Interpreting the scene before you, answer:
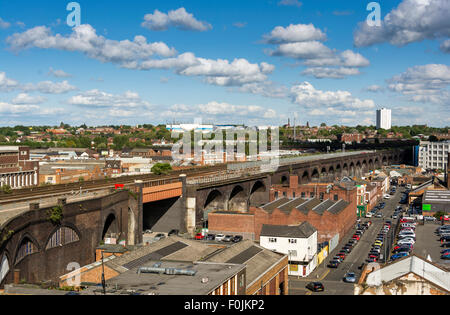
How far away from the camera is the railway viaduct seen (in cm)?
3259

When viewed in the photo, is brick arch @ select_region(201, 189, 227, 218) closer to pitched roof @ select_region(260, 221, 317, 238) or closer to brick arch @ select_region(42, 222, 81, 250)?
pitched roof @ select_region(260, 221, 317, 238)

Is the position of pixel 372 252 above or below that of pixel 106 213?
below

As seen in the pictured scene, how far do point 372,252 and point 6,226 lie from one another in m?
33.9

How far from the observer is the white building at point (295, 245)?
43125 mm

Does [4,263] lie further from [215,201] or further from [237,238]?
[215,201]

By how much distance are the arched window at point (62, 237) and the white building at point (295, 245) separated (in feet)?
53.8

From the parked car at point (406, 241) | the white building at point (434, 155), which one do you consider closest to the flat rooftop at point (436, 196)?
the parked car at point (406, 241)

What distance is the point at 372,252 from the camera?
1948 inches

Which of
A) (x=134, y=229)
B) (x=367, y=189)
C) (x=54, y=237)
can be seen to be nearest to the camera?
(x=54, y=237)

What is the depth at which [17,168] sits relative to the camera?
77812 millimetres

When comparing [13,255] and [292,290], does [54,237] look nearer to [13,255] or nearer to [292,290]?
[13,255]

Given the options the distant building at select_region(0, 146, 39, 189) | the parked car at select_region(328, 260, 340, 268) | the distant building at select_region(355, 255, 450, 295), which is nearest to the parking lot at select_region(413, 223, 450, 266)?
the parked car at select_region(328, 260, 340, 268)

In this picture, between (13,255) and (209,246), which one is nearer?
(13,255)
